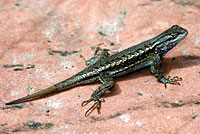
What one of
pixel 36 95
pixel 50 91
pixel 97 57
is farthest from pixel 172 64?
pixel 36 95

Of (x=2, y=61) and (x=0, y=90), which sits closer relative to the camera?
(x=0, y=90)

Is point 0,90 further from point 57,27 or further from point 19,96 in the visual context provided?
point 57,27

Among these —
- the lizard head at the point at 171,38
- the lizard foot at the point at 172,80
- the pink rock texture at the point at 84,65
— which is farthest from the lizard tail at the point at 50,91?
the lizard head at the point at 171,38

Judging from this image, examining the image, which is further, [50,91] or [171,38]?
[171,38]

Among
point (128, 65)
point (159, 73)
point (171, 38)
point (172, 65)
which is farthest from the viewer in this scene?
point (172, 65)

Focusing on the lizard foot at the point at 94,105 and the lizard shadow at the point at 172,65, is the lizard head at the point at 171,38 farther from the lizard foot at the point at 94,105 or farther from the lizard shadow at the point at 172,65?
the lizard foot at the point at 94,105

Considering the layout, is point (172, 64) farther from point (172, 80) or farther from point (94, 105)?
point (94, 105)

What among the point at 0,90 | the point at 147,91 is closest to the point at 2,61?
the point at 0,90

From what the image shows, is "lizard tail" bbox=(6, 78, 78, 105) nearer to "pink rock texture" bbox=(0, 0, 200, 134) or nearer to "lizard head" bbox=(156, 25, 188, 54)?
"pink rock texture" bbox=(0, 0, 200, 134)
